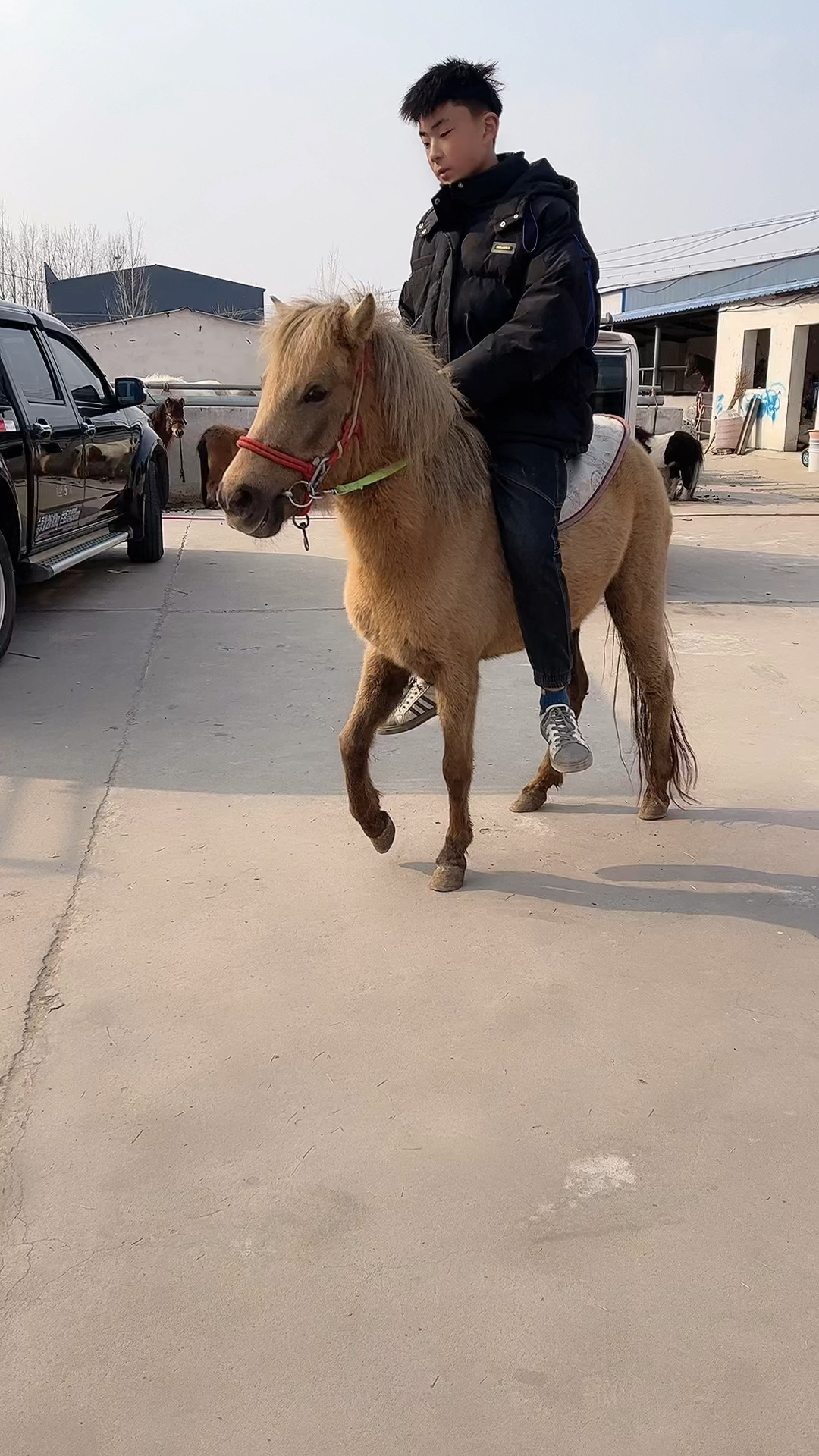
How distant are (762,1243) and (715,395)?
26243 millimetres

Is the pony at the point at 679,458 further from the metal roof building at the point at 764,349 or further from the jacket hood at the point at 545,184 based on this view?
the jacket hood at the point at 545,184

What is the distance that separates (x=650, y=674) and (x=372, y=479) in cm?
160

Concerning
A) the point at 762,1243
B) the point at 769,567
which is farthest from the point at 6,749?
the point at 769,567

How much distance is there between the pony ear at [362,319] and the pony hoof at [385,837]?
5.22 feet

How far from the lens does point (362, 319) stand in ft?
9.22

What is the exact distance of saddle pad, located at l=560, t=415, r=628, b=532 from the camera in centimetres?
359

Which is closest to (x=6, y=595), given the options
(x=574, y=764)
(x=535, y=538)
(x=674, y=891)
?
(x=535, y=538)

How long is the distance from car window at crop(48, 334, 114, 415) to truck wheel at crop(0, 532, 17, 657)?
7.51 feet

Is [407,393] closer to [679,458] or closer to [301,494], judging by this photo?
[301,494]

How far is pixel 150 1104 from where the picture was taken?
2.42 meters

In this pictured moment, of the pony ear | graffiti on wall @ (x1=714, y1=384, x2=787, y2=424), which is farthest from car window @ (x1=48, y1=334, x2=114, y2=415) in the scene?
graffiti on wall @ (x1=714, y1=384, x2=787, y2=424)

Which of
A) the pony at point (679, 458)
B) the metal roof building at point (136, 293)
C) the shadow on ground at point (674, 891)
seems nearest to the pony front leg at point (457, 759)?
the shadow on ground at point (674, 891)

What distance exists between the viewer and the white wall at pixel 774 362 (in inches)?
875

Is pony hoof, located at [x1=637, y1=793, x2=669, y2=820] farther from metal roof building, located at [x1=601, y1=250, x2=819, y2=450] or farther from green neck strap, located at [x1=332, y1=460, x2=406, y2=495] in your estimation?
metal roof building, located at [x1=601, y1=250, x2=819, y2=450]
